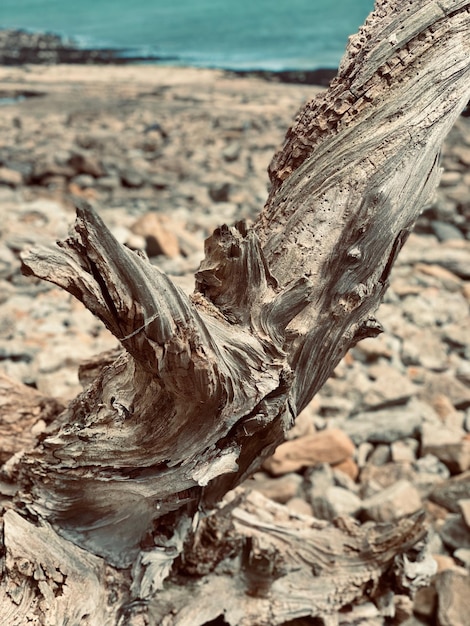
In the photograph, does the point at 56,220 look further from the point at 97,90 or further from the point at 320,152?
the point at 97,90

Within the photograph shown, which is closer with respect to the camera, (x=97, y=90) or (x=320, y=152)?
(x=320, y=152)

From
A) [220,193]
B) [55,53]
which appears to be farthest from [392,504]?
[55,53]

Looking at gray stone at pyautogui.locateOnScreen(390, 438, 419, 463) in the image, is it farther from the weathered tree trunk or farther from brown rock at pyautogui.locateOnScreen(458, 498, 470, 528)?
the weathered tree trunk

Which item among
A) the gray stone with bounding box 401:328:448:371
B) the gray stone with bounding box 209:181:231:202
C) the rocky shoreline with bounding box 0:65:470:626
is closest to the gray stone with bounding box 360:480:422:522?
the rocky shoreline with bounding box 0:65:470:626

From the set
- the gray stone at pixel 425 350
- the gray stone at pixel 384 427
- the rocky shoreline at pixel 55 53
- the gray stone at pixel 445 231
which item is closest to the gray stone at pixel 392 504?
the gray stone at pixel 384 427

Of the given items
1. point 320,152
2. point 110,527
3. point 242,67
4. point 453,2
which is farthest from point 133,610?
point 242,67

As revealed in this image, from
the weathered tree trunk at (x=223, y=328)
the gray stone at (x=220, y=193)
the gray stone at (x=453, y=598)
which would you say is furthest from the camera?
the gray stone at (x=220, y=193)

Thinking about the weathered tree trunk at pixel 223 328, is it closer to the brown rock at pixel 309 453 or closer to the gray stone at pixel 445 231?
the brown rock at pixel 309 453
